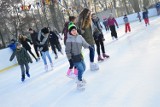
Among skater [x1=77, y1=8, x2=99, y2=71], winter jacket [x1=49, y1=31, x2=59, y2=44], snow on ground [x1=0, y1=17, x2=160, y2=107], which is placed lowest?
snow on ground [x1=0, y1=17, x2=160, y2=107]

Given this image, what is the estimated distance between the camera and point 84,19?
6395 mm

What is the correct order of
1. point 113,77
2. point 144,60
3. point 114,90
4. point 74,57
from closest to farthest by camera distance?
1. point 114,90
2. point 74,57
3. point 113,77
4. point 144,60

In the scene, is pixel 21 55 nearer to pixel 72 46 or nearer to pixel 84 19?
pixel 84 19

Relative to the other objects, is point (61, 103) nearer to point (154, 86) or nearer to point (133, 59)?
point (154, 86)

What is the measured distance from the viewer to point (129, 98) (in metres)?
4.22

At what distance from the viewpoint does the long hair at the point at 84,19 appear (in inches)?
249

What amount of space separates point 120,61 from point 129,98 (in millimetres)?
3092

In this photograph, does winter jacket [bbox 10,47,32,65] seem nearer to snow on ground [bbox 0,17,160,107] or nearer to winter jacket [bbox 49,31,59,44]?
snow on ground [bbox 0,17,160,107]

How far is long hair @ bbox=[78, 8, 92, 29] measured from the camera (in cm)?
632

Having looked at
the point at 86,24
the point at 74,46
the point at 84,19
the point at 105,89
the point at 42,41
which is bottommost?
the point at 105,89

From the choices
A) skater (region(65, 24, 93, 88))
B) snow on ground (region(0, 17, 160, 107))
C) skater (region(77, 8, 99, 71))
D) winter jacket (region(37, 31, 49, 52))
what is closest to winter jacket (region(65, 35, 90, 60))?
skater (region(65, 24, 93, 88))

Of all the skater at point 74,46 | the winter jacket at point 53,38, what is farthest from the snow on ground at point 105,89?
the winter jacket at point 53,38

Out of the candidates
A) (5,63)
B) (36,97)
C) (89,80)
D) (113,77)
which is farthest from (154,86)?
(5,63)

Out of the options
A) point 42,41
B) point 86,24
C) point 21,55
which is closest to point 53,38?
point 42,41
